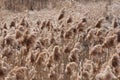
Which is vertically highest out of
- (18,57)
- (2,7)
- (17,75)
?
(17,75)

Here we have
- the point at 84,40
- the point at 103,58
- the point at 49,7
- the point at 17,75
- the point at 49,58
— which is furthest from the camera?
the point at 49,7

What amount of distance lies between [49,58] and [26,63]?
406 millimetres

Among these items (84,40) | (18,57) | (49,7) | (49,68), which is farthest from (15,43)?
(49,7)

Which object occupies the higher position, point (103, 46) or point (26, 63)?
point (103, 46)

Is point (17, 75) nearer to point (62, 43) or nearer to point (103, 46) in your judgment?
point (103, 46)

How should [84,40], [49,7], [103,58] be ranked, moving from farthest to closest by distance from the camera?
1. [49,7]
2. [84,40]
3. [103,58]

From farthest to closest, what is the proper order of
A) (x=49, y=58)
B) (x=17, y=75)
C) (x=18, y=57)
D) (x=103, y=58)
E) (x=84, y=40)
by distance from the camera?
1. (x=84, y=40)
2. (x=18, y=57)
3. (x=103, y=58)
4. (x=49, y=58)
5. (x=17, y=75)

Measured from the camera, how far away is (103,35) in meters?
5.38

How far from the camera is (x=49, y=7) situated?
41.4ft

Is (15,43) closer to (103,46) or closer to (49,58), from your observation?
(49,58)

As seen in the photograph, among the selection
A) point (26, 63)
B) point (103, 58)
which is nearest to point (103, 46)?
point (103, 58)

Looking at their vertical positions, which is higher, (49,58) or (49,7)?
(49,58)

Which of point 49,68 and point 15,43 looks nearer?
point 49,68

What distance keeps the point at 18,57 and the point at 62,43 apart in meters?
0.76
